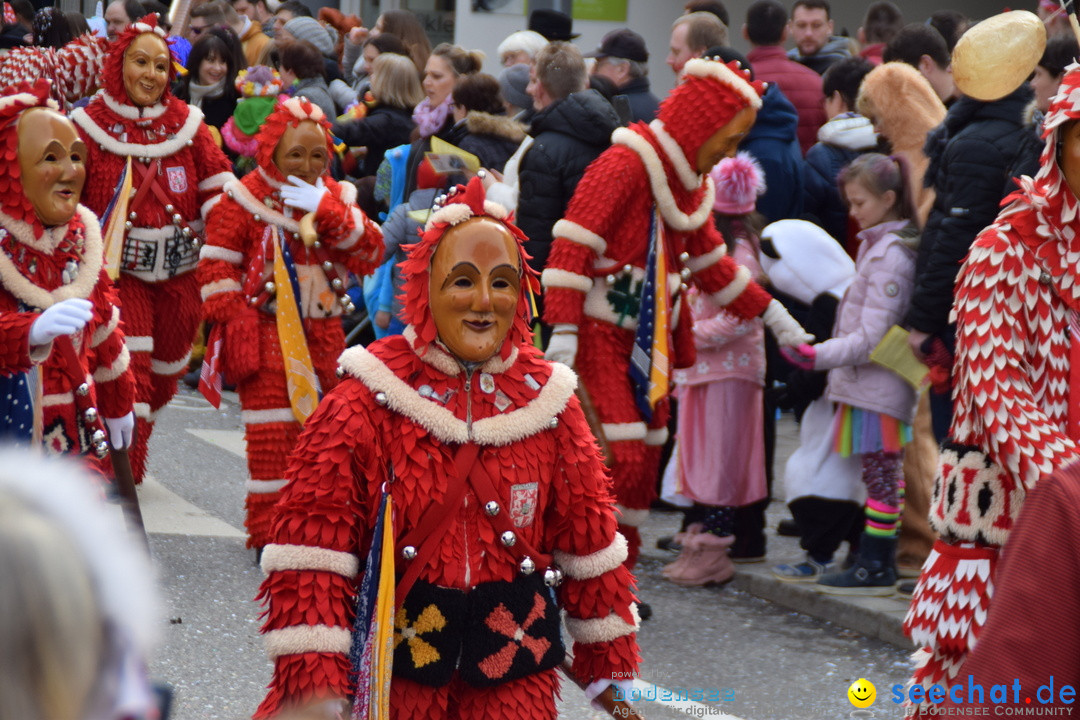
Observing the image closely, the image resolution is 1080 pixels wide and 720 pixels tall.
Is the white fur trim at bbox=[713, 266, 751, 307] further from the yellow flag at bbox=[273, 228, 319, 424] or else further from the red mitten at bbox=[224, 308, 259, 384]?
the red mitten at bbox=[224, 308, 259, 384]

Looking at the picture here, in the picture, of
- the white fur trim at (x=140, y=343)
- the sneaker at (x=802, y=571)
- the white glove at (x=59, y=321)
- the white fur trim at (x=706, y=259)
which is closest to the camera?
the white glove at (x=59, y=321)

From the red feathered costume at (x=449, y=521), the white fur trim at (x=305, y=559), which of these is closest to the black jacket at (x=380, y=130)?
the red feathered costume at (x=449, y=521)

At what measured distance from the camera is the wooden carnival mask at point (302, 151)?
6562 millimetres

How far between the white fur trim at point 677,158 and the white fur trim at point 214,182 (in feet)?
8.43

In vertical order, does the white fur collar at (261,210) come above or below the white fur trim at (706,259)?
above

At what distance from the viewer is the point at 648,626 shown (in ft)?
20.4

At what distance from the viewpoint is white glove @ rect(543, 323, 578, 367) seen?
5863 mm

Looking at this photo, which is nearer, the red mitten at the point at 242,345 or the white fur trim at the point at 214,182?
the red mitten at the point at 242,345

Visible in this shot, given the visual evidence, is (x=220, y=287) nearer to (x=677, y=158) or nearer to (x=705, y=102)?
(x=677, y=158)

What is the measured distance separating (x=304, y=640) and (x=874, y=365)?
150 inches

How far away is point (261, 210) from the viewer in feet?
21.5

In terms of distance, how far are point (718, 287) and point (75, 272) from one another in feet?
8.39

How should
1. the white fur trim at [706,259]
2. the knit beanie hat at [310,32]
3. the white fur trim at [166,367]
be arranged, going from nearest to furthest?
1. the white fur trim at [706,259]
2. the white fur trim at [166,367]
3. the knit beanie hat at [310,32]

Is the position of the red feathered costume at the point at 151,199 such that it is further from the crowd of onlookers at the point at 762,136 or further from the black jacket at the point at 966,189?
the black jacket at the point at 966,189
